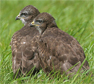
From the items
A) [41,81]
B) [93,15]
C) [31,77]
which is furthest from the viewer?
[93,15]

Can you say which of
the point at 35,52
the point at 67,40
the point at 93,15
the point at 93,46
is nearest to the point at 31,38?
the point at 35,52

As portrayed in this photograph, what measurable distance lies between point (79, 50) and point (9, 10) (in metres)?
8.16

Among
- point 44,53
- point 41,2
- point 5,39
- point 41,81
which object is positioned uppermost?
point 41,2

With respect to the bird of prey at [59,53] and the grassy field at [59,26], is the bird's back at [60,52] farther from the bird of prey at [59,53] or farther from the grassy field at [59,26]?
the grassy field at [59,26]

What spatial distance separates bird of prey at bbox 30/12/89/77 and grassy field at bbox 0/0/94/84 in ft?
0.63

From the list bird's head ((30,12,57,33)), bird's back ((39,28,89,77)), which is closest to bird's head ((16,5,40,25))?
bird's head ((30,12,57,33))

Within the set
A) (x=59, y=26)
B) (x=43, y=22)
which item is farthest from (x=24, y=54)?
(x=59, y=26)

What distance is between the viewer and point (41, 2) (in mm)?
14555

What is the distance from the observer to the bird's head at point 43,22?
7.56 m

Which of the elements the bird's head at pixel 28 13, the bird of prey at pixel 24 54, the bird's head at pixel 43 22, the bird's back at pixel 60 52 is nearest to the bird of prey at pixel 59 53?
the bird's back at pixel 60 52

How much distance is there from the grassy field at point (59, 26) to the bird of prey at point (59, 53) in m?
0.19

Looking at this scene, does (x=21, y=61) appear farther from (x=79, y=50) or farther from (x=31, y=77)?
(x=79, y=50)

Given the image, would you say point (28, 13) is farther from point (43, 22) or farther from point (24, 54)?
point (24, 54)

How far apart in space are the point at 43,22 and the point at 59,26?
3.15 meters
